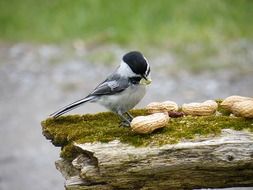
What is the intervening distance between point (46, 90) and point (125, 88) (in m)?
5.62

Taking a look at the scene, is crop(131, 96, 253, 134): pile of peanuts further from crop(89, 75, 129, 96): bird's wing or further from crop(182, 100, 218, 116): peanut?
crop(89, 75, 129, 96): bird's wing

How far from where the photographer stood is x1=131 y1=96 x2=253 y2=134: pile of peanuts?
321 centimetres

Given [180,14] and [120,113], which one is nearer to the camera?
[120,113]

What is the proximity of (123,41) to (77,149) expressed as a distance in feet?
23.9

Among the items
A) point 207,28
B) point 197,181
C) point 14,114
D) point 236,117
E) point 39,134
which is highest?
point 207,28

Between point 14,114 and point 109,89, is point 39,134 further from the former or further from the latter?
point 109,89

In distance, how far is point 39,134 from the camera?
798 centimetres

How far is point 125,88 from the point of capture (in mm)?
3879

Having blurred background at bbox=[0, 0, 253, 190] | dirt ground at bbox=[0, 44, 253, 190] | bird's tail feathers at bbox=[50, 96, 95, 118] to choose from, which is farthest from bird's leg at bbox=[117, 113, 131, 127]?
blurred background at bbox=[0, 0, 253, 190]

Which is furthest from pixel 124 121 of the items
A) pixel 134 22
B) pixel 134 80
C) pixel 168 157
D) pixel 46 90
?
pixel 134 22

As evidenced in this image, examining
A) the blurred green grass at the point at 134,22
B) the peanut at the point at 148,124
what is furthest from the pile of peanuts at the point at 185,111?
the blurred green grass at the point at 134,22

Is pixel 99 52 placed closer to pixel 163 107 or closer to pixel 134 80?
pixel 134 80

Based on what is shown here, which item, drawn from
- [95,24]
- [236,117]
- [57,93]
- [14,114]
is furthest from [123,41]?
[236,117]

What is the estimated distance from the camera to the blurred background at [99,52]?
8.62m
